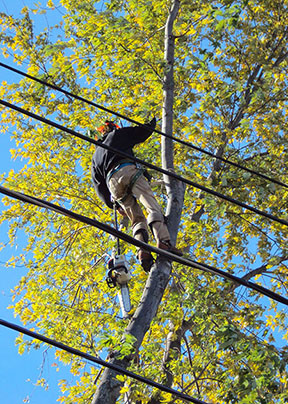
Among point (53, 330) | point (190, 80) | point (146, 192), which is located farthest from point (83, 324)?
point (190, 80)

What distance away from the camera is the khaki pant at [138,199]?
6210 millimetres

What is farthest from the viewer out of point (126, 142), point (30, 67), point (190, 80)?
point (30, 67)

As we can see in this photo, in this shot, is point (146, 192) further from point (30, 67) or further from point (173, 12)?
point (30, 67)

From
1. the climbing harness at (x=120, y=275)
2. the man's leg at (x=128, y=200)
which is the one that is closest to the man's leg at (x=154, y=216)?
the man's leg at (x=128, y=200)

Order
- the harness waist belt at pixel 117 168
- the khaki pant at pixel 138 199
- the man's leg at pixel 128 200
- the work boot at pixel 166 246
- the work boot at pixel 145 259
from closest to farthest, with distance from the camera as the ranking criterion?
the work boot at pixel 166 246, the work boot at pixel 145 259, the khaki pant at pixel 138 199, the man's leg at pixel 128 200, the harness waist belt at pixel 117 168

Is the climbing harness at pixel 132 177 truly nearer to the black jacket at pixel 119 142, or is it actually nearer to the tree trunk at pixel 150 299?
the black jacket at pixel 119 142

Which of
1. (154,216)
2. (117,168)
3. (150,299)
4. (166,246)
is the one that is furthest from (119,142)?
(150,299)

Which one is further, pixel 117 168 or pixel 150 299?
pixel 117 168

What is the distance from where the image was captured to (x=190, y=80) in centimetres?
1029

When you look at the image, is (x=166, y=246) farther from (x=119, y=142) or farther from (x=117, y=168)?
(x=119, y=142)

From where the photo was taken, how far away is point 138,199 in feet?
21.6

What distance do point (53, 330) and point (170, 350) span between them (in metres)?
2.13

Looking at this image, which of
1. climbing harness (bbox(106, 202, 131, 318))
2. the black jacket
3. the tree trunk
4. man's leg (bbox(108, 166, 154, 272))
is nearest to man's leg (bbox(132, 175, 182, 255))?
man's leg (bbox(108, 166, 154, 272))

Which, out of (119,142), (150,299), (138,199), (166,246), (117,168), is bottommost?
(150,299)
